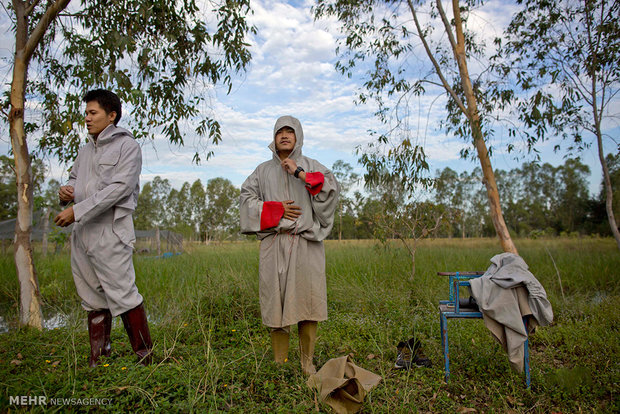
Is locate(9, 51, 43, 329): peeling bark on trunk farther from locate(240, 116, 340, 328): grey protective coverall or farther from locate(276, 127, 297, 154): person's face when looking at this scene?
locate(276, 127, 297, 154): person's face

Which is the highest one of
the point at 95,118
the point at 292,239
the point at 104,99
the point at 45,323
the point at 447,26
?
the point at 447,26

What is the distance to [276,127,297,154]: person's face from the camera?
3.12 meters

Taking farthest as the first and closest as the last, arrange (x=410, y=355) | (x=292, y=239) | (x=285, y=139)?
1. (x=410, y=355)
2. (x=285, y=139)
3. (x=292, y=239)

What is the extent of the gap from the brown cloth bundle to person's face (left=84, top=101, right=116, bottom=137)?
2302mm

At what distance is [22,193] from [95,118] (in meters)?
2.19

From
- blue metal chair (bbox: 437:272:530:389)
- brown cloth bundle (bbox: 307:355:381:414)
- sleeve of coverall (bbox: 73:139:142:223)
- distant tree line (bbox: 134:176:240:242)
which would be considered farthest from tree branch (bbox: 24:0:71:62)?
distant tree line (bbox: 134:176:240:242)

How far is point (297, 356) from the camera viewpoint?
11.2 ft

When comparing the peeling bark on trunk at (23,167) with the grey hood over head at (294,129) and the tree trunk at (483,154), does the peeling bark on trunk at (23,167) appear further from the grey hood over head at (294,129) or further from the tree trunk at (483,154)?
the tree trunk at (483,154)

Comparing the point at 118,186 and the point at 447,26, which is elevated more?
the point at 447,26

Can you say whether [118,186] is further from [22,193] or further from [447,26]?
[447,26]

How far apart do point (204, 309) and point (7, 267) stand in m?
4.57

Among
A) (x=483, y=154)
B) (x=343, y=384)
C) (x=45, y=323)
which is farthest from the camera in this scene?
(x=483, y=154)

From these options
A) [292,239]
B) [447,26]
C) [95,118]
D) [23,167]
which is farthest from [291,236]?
[447,26]

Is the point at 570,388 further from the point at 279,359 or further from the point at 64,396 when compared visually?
the point at 64,396
